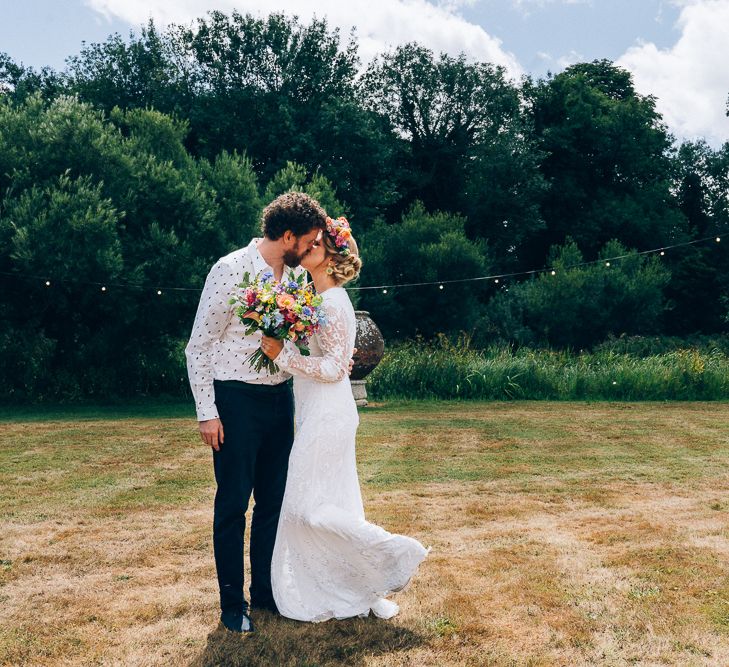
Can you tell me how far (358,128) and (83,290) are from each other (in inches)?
631

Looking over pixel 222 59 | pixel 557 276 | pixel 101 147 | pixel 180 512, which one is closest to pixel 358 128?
pixel 222 59

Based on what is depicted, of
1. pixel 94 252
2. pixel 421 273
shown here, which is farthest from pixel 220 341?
pixel 421 273

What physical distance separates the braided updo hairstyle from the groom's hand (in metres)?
0.95

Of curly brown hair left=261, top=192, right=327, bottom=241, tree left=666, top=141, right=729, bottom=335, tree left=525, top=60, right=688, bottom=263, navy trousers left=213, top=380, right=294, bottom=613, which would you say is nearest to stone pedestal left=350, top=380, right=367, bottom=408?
navy trousers left=213, top=380, right=294, bottom=613

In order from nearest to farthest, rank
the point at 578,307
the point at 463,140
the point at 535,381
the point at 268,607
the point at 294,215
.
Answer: the point at 294,215 → the point at 268,607 → the point at 535,381 → the point at 578,307 → the point at 463,140

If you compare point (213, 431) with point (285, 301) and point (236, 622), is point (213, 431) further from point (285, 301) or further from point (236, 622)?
point (236, 622)

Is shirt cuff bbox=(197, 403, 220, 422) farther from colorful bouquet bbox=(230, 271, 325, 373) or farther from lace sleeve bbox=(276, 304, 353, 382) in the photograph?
lace sleeve bbox=(276, 304, 353, 382)

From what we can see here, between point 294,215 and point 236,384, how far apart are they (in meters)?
0.84

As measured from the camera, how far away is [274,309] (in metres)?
3.78

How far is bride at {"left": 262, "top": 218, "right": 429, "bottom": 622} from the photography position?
4.12m

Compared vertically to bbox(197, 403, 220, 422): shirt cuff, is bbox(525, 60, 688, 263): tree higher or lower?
higher

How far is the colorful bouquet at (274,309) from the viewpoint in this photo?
3.79 meters

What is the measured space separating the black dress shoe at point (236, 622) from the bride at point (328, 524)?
189mm

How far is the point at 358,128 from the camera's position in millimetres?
30734
